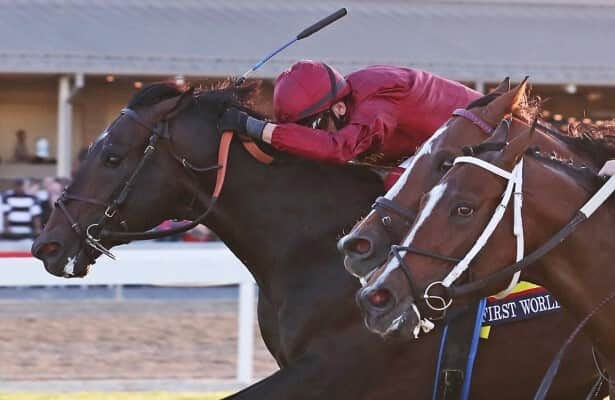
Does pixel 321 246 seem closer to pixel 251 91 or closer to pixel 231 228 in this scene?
pixel 231 228

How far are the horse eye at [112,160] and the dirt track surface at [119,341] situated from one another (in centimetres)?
314

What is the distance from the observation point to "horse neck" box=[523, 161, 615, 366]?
3.43 meters

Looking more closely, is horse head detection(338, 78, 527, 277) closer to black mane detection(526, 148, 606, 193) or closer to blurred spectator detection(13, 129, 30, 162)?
black mane detection(526, 148, 606, 193)

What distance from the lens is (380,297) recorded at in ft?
10.6

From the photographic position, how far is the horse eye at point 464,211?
3.30m

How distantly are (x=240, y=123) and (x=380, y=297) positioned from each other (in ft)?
5.52

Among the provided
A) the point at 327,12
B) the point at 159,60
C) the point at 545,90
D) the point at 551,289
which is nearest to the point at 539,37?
the point at 545,90

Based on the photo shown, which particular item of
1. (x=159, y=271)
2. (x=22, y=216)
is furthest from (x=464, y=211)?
(x=22, y=216)

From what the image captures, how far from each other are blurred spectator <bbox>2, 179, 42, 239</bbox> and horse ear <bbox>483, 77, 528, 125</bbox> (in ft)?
34.3

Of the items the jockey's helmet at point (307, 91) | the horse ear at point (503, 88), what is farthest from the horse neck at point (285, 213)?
the horse ear at point (503, 88)

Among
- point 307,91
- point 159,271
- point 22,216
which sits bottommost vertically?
point 22,216

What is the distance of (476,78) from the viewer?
18.0 m

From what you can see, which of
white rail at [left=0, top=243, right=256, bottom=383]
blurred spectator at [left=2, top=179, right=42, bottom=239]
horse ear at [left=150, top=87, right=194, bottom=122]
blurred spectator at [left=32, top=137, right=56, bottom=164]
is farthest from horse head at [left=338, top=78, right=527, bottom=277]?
blurred spectator at [left=32, top=137, right=56, bottom=164]

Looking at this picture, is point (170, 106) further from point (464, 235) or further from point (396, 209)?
point (464, 235)
